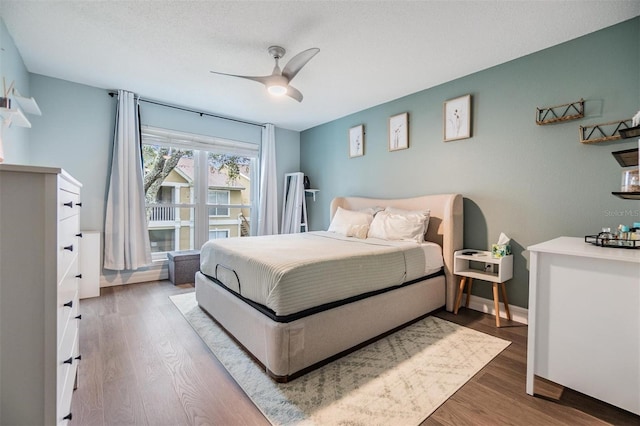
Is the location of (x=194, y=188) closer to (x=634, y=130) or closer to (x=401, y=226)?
(x=401, y=226)

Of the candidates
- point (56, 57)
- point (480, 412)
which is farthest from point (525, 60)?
point (56, 57)

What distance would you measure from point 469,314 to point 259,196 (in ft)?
11.7

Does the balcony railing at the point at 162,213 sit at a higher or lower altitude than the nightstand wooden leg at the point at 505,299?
higher

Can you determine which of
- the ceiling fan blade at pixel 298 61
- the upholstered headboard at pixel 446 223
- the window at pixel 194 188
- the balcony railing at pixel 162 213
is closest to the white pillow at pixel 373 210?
the upholstered headboard at pixel 446 223

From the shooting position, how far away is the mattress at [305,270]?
1.75m

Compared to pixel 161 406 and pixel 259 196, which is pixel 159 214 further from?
pixel 161 406

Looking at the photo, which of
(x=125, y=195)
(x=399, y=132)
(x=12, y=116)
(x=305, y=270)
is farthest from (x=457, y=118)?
(x=125, y=195)

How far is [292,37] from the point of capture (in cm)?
239

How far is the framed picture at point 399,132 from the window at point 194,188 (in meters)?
2.36

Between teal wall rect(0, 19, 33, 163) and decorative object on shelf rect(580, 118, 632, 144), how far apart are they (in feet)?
15.0

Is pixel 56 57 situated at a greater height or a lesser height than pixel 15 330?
greater

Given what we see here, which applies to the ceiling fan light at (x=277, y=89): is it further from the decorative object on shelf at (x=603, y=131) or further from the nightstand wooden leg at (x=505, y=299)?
the nightstand wooden leg at (x=505, y=299)

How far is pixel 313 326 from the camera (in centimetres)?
180

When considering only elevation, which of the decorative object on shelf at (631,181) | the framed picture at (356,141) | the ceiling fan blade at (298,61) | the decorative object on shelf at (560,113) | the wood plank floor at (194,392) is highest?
the ceiling fan blade at (298,61)
